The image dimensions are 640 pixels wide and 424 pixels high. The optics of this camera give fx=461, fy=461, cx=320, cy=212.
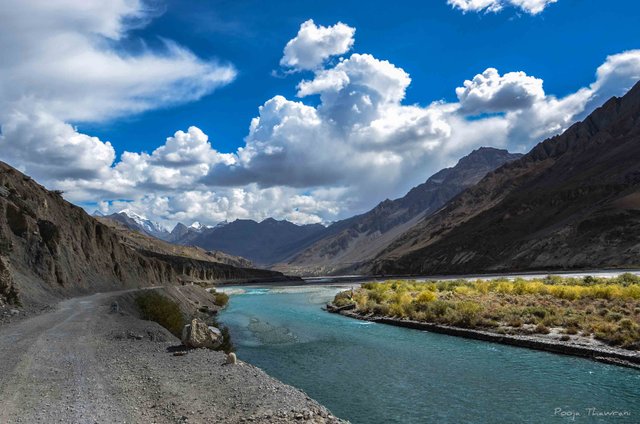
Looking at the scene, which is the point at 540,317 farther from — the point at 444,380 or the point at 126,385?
the point at 126,385

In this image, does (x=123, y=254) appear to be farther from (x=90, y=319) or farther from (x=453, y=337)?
(x=453, y=337)

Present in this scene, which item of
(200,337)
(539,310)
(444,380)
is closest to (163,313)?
(200,337)

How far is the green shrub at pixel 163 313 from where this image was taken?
110ft

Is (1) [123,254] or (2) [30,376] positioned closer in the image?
(2) [30,376]

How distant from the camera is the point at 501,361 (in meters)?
25.2

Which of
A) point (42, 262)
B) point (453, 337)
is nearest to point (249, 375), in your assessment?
point (453, 337)

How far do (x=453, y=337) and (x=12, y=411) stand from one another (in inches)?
1118

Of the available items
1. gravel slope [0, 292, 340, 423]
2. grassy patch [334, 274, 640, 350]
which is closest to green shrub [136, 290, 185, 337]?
gravel slope [0, 292, 340, 423]

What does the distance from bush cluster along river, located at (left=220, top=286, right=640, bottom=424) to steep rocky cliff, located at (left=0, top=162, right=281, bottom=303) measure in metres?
18.7

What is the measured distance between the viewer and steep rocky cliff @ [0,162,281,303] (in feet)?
122

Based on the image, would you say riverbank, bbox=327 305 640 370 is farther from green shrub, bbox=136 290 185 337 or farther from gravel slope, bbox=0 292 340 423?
green shrub, bbox=136 290 185 337

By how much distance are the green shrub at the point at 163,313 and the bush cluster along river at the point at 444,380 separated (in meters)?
4.81

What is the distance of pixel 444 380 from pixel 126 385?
14.0 metres

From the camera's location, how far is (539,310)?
113ft
